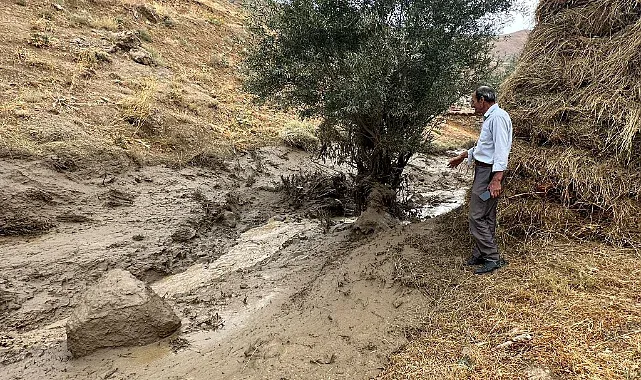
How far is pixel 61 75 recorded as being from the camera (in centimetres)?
1062

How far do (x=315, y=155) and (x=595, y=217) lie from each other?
825cm

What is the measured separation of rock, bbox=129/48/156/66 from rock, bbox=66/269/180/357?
9805mm

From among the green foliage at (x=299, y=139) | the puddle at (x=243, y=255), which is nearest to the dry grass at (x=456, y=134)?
the green foliage at (x=299, y=139)

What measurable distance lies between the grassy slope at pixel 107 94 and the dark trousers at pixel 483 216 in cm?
661

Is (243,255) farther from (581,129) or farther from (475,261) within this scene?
(581,129)

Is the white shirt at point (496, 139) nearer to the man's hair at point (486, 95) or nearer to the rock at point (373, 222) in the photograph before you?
A: the man's hair at point (486, 95)

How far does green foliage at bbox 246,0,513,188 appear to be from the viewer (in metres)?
7.11

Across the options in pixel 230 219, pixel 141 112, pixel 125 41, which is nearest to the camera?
pixel 230 219

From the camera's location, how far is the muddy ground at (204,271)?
4.61 meters

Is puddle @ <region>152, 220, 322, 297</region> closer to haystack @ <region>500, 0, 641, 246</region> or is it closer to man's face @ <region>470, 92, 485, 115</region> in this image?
haystack @ <region>500, 0, 641, 246</region>

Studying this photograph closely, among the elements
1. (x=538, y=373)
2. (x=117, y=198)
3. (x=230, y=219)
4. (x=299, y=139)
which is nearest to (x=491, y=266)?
(x=538, y=373)

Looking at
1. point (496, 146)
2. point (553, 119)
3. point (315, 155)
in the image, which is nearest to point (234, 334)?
point (496, 146)

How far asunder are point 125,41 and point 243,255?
31.0ft

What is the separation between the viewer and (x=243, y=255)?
782 centimetres
